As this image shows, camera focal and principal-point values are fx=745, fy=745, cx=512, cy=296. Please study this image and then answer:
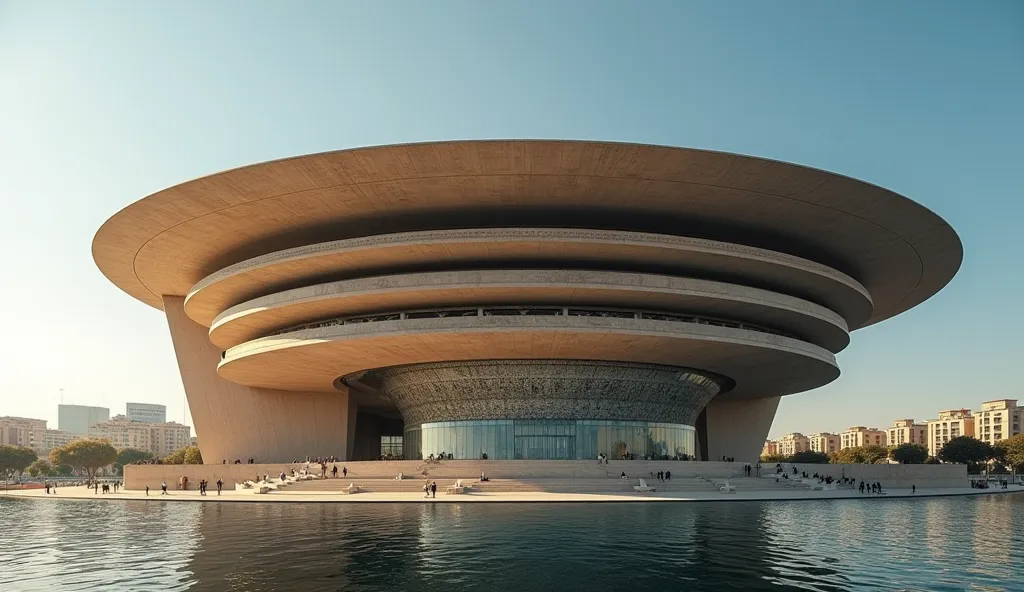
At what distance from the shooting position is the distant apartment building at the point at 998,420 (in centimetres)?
14848

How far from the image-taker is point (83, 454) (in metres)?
107

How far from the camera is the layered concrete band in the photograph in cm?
3034

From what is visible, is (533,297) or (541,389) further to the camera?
(541,389)

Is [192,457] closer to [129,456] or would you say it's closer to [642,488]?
[642,488]

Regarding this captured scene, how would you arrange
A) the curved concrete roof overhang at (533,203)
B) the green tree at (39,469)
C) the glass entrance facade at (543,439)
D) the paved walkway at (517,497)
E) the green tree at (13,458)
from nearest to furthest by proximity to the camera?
the curved concrete roof overhang at (533,203), the paved walkway at (517,497), the glass entrance facade at (543,439), the green tree at (13,458), the green tree at (39,469)

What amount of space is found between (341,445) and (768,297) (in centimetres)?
3199

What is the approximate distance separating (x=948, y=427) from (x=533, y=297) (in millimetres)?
168084

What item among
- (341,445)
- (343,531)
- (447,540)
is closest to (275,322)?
(341,445)

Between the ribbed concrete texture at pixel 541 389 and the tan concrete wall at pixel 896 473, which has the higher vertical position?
the ribbed concrete texture at pixel 541 389

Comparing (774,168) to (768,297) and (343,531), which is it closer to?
(768,297)

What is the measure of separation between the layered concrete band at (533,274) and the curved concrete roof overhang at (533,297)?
0.12 meters

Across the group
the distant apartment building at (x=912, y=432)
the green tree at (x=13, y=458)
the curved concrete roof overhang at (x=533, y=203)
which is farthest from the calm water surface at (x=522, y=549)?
the distant apartment building at (x=912, y=432)

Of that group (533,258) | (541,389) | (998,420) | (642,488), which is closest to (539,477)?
(642,488)

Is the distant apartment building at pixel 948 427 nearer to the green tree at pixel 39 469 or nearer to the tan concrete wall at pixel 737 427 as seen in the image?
the tan concrete wall at pixel 737 427
